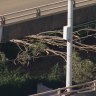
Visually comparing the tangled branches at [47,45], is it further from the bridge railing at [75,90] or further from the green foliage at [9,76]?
the bridge railing at [75,90]

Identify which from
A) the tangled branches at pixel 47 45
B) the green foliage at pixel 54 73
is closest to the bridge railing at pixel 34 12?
the tangled branches at pixel 47 45

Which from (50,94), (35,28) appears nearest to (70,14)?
(50,94)

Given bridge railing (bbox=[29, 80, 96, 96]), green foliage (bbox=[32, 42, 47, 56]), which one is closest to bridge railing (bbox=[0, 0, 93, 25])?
green foliage (bbox=[32, 42, 47, 56])

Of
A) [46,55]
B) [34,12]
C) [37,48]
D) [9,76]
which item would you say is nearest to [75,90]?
[9,76]

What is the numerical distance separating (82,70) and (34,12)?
321 centimetres

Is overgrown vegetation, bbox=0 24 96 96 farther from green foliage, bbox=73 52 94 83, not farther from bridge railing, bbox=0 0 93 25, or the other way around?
bridge railing, bbox=0 0 93 25

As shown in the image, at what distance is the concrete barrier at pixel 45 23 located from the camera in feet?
75.9

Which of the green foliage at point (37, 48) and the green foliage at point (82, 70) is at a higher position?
the green foliage at point (37, 48)

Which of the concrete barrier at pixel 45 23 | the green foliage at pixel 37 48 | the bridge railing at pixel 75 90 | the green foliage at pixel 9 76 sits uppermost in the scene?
the concrete barrier at pixel 45 23

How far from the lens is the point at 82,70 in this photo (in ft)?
74.3

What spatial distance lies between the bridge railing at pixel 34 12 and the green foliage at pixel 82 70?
2.24 meters

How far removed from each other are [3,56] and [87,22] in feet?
14.7

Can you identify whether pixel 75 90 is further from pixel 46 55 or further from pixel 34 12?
pixel 34 12

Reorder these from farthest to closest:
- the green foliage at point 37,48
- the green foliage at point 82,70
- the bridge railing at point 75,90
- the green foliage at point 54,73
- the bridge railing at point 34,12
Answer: the green foliage at point 54,73 → the green foliage at point 37,48 → the bridge railing at point 34,12 → the green foliage at point 82,70 → the bridge railing at point 75,90
